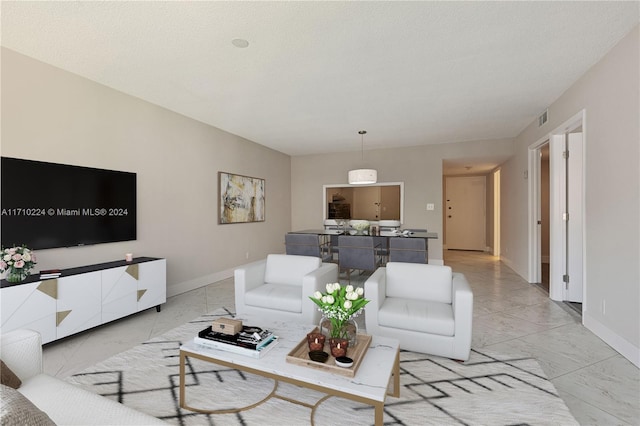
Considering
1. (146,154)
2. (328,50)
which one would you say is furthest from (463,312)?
(146,154)

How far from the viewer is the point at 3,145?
2.56 metres

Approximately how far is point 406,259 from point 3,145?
4425 millimetres

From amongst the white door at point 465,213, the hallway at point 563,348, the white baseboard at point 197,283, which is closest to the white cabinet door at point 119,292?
the white baseboard at point 197,283

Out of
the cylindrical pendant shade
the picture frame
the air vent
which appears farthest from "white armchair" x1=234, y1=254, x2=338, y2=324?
the air vent

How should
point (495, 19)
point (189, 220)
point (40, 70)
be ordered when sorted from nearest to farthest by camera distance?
1. point (495, 19)
2. point (40, 70)
3. point (189, 220)

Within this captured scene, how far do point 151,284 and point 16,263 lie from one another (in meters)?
1.21

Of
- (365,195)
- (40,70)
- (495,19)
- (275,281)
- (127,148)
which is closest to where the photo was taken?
(495,19)

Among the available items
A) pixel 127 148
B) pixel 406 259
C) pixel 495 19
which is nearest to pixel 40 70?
pixel 127 148

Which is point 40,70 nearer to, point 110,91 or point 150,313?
point 110,91

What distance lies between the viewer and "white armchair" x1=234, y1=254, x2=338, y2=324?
2.73 metres

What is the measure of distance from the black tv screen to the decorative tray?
8.96ft

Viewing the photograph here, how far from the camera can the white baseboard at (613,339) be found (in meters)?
2.30

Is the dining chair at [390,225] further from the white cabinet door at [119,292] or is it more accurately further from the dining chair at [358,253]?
the white cabinet door at [119,292]

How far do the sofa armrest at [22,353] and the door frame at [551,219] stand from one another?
450cm
